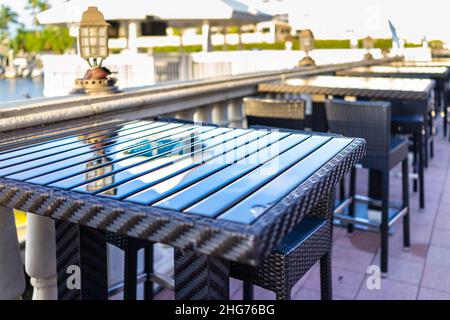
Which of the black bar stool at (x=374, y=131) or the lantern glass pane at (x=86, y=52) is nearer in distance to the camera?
the lantern glass pane at (x=86, y=52)

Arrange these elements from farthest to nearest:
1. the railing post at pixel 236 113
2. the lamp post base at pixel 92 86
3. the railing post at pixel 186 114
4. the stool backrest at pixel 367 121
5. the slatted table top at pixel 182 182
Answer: the railing post at pixel 236 113, the railing post at pixel 186 114, the stool backrest at pixel 367 121, the lamp post base at pixel 92 86, the slatted table top at pixel 182 182

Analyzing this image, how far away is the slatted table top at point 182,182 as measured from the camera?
1248 millimetres

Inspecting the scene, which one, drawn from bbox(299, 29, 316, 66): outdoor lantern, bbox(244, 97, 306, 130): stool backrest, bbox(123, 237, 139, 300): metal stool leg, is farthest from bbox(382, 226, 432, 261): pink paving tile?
bbox(299, 29, 316, 66): outdoor lantern

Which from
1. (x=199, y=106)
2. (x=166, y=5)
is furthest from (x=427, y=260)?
(x=166, y=5)

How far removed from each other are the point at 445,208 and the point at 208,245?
438cm

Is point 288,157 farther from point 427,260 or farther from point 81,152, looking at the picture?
point 427,260

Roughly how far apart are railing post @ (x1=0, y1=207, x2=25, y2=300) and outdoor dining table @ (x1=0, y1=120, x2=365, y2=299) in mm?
199

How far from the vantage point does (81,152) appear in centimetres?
198

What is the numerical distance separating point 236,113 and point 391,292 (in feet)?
6.55

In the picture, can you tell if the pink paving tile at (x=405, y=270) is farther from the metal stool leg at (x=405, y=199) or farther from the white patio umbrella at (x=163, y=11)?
the white patio umbrella at (x=163, y=11)

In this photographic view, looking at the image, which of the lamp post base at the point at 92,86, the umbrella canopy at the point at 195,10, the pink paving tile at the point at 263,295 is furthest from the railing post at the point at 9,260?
the umbrella canopy at the point at 195,10

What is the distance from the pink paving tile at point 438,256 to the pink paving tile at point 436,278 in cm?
8

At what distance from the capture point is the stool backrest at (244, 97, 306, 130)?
3684 millimetres
